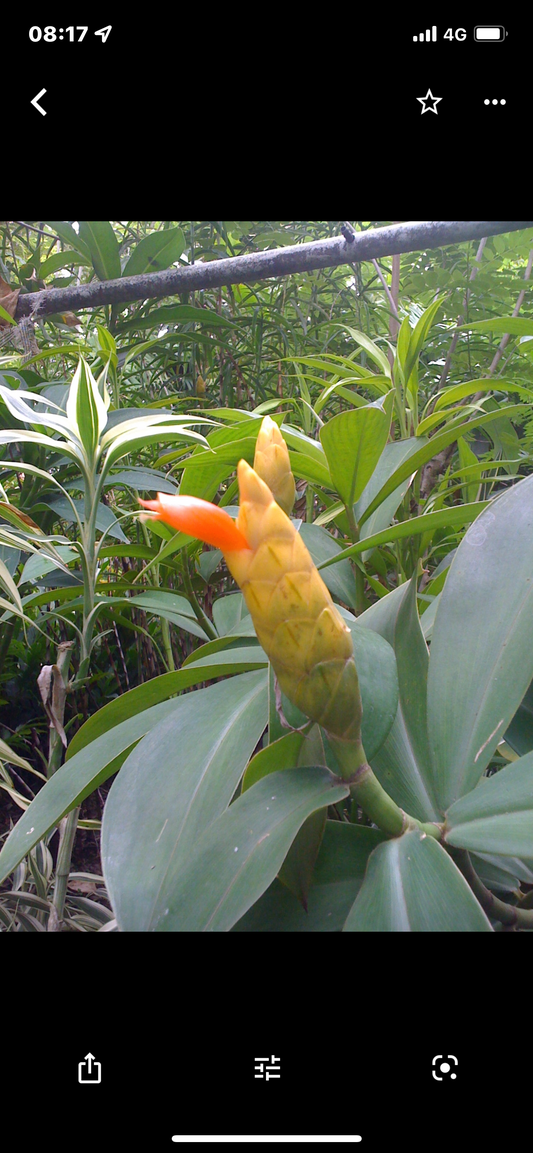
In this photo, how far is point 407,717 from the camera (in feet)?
1.09

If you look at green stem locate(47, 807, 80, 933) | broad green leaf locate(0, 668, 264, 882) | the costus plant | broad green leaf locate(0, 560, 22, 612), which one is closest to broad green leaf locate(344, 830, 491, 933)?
the costus plant

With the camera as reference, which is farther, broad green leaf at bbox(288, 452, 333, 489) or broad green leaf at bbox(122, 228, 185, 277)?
broad green leaf at bbox(122, 228, 185, 277)

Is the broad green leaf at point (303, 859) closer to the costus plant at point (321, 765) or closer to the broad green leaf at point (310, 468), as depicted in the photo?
the costus plant at point (321, 765)

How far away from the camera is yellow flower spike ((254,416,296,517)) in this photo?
265mm

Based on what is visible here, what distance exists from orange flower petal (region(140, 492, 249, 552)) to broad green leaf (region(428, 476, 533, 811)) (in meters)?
0.17

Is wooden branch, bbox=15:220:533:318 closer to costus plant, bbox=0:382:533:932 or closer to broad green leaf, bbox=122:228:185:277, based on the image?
broad green leaf, bbox=122:228:185:277

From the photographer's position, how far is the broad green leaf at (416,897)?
0.75 feet

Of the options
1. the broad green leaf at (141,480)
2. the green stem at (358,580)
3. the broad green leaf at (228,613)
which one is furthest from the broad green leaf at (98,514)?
the green stem at (358,580)
